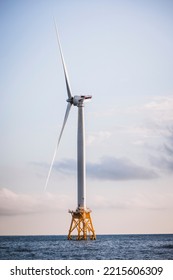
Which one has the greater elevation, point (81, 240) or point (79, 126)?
point (79, 126)

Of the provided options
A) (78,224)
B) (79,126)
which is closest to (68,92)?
(79,126)
